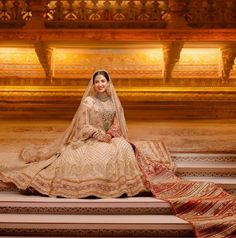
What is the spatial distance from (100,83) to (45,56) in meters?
3.10

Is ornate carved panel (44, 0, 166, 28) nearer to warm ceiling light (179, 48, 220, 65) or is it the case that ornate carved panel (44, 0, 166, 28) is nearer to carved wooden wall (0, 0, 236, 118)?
carved wooden wall (0, 0, 236, 118)

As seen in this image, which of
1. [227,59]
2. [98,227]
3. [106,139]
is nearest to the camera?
[98,227]

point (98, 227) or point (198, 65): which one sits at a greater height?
point (198, 65)

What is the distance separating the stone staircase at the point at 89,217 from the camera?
130 inches

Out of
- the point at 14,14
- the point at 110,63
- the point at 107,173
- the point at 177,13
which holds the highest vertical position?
the point at 177,13

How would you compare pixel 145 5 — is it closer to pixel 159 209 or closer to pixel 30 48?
pixel 30 48

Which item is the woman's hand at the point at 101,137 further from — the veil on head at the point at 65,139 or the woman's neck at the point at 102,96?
the woman's neck at the point at 102,96

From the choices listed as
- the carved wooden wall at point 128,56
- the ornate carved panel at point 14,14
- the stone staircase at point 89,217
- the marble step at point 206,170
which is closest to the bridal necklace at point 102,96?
the marble step at point 206,170

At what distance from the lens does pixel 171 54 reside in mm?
7207

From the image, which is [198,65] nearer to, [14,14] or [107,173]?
[14,14]

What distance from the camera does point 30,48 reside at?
7.44m

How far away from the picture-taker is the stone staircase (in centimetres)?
331

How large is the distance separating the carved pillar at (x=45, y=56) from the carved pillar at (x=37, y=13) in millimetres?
331

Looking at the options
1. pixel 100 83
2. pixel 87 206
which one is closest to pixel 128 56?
pixel 100 83
